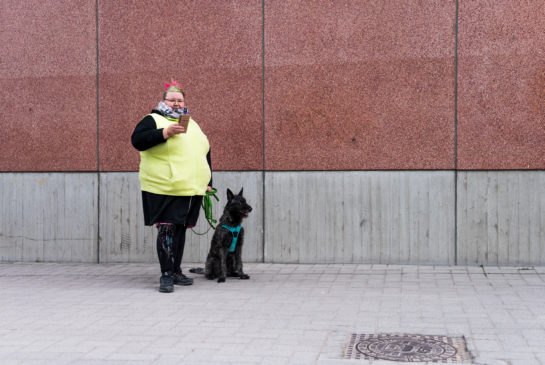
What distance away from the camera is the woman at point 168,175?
21.8ft

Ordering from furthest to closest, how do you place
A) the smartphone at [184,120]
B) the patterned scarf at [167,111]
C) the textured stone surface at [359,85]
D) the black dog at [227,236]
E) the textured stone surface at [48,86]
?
the textured stone surface at [48,86] → the textured stone surface at [359,85] → the black dog at [227,236] → the patterned scarf at [167,111] → the smartphone at [184,120]

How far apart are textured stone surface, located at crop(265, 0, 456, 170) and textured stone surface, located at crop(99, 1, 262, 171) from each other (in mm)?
268

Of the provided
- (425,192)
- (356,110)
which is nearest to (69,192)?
(356,110)

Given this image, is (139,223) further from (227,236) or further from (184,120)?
(184,120)

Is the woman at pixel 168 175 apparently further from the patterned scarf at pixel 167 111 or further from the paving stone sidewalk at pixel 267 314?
the paving stone sidewalk at pixel 267 314

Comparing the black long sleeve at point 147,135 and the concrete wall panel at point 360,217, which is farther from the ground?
the black long sleeve at point 147,135

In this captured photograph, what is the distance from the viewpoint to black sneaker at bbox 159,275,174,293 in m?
6.50

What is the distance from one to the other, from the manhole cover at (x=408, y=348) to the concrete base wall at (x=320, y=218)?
3559 millimetres

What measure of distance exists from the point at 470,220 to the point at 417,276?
1167 mm

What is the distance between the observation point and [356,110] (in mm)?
8195

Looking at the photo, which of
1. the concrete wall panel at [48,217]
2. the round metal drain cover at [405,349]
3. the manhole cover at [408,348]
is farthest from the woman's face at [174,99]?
the round metal drain cover at [405,349]

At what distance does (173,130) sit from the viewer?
6430 mm

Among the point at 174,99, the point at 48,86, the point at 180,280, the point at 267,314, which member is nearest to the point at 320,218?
the point at 180,280

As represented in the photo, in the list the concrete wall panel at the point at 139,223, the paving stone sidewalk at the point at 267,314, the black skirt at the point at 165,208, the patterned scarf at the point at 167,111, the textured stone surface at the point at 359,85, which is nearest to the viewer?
the paving stone sidewalk at the point at 267,314
